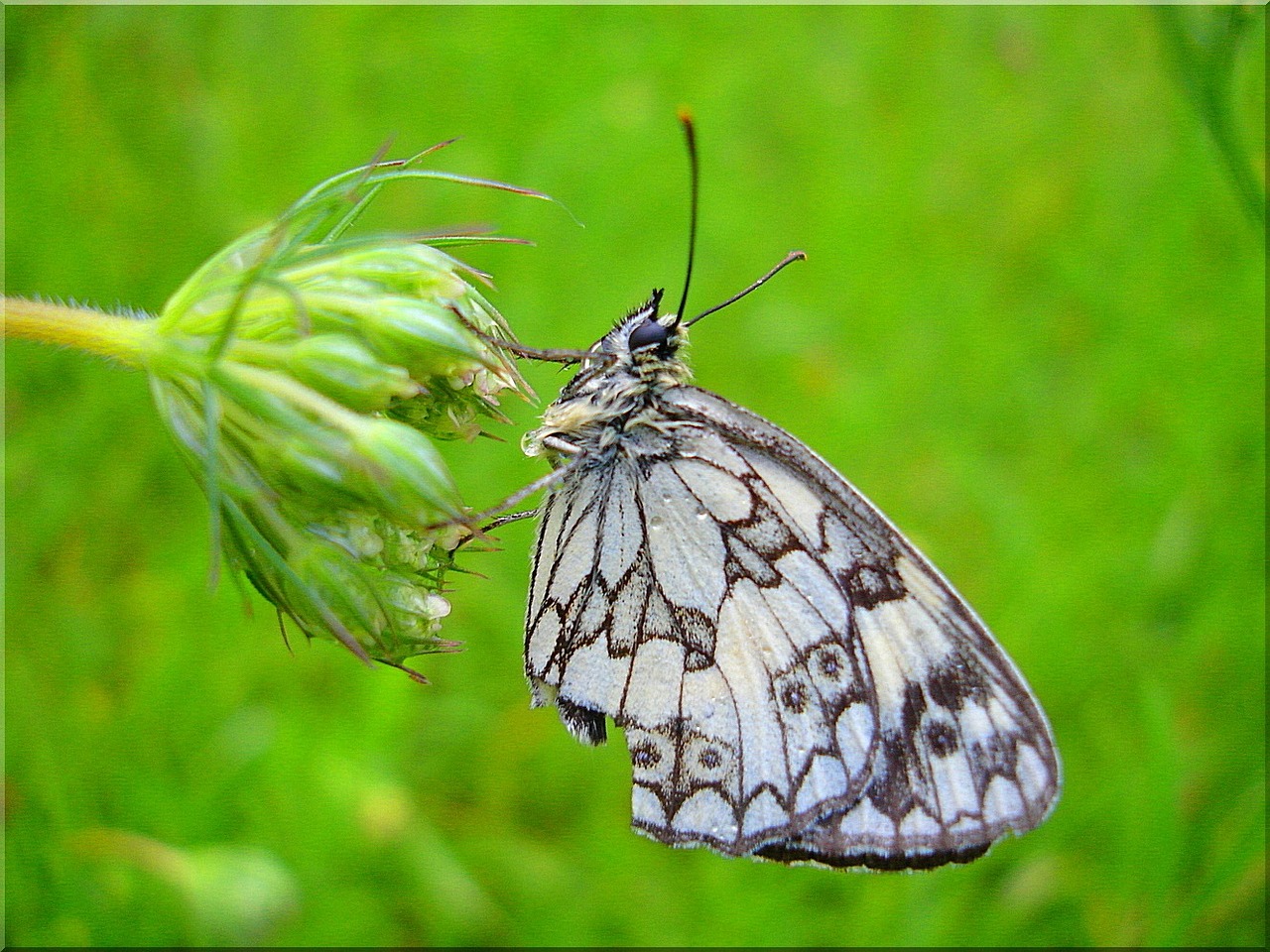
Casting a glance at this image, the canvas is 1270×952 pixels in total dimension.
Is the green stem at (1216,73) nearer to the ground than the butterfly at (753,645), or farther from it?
farther from it

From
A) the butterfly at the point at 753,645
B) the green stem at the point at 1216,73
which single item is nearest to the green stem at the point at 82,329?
the butterfly at the point at 753,645

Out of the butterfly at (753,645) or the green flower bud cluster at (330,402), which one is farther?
the butterfly at (753,645)

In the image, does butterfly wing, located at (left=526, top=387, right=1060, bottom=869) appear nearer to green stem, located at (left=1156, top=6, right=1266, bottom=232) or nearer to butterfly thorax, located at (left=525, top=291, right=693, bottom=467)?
butterfly thorax, located at (left=525, top=291, right=693, bottom=467)

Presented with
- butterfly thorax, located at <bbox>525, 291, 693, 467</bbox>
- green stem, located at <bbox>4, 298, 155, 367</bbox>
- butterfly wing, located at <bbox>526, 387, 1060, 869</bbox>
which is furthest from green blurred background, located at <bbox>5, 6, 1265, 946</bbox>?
green stem, located at <bbox>4, 298, 155, 367</bbox>

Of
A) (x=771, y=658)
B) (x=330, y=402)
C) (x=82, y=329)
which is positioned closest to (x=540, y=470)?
(x=771, y=658)

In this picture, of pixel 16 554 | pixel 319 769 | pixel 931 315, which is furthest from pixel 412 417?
pixel 931 315

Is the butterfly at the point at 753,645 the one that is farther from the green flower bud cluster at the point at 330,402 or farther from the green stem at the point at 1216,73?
the green stem at the point at 1216,73

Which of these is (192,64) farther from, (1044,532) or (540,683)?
(1044,532)

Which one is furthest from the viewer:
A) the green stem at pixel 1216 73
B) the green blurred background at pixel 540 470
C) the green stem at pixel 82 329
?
the green blurred background at pixel 540 470
